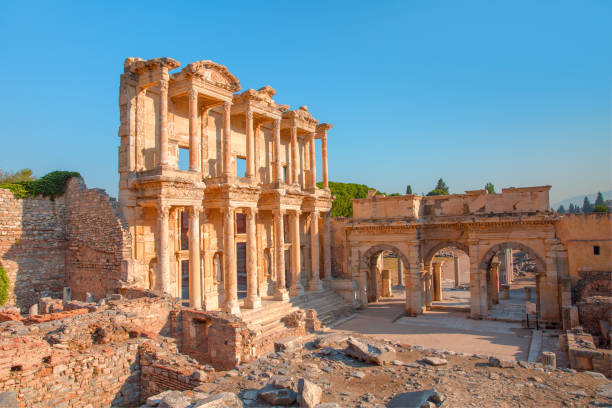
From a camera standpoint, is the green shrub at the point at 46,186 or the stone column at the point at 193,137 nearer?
the green shrub at the point at 46,186

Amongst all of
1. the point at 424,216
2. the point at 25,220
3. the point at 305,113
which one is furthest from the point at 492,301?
the point at 25,220

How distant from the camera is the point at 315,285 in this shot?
87.3 ft

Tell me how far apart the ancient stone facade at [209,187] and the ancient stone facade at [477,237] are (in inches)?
160

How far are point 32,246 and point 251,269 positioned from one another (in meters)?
10.2

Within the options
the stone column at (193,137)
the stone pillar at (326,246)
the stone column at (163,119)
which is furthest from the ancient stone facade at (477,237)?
the stone column at (163,119)

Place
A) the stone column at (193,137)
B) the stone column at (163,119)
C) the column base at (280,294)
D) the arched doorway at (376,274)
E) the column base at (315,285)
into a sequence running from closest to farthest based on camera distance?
the stone column at (163,119) < the stone column at (193,137) < the column base at (280,294) < the arched doorway at (376,274) < the column base at (315,285)

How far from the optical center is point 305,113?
2753cm

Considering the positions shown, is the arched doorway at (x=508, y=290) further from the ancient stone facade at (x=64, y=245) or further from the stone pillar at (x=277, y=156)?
the ancient stone facade at (x=64, y=245)

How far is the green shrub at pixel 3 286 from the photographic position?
16.9 meters

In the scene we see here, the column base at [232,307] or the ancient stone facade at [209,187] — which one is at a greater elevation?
the ancient stone facade at [209,187]

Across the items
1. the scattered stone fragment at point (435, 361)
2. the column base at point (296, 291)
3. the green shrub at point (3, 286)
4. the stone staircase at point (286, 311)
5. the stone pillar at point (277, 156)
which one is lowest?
the stone staircase at point (286, 311)

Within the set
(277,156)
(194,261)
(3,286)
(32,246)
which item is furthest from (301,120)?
(3,286)

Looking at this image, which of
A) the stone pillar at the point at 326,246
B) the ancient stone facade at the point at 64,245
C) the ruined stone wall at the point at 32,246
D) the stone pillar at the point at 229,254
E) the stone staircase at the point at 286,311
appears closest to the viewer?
the ancient stone facade at the point at 64,245

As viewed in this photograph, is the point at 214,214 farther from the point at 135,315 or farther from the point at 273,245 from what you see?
the point at 135,315
